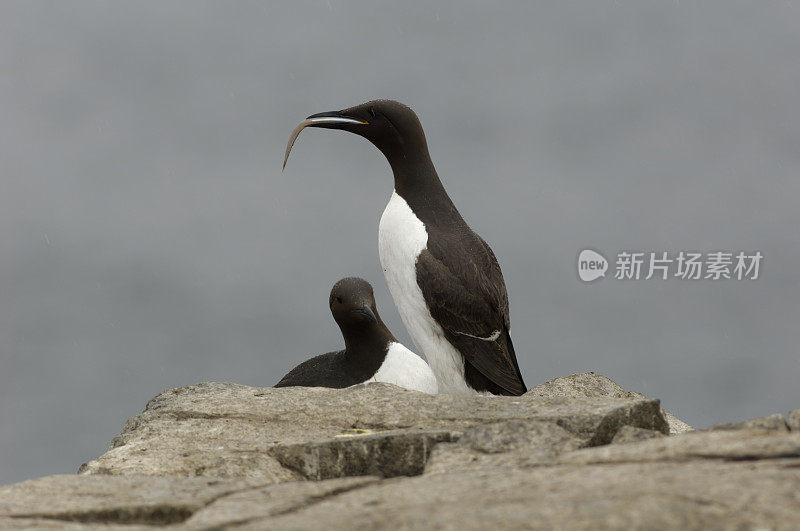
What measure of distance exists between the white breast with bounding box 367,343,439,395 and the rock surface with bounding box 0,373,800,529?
149 centimetres

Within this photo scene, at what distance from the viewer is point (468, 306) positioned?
6535mm

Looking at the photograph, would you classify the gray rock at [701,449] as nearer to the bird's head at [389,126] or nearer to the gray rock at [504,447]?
the gray rock at [504,447]

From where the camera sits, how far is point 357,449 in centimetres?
427

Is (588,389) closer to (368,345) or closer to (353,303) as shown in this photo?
(368,345)

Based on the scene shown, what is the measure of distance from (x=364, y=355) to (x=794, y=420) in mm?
4300

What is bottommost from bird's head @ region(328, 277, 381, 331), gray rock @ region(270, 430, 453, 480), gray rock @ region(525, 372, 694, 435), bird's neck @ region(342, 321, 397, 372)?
gray rock @ region(270, 430, 453, 480)

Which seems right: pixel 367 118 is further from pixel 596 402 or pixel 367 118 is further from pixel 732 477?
pixel 732 477

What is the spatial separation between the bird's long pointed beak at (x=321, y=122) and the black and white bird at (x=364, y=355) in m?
1.26

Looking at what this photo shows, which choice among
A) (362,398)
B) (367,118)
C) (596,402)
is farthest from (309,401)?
(367,118)

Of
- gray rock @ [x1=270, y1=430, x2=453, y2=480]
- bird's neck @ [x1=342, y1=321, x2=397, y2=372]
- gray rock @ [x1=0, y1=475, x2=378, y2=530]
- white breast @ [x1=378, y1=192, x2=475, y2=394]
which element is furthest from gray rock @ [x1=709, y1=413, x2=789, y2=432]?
bird's neck @ [x1=342, y1=321, x2=397, y2=372]

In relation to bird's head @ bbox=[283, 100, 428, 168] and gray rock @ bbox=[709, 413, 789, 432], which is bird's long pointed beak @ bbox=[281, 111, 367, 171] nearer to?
bird's head @ bbox=[283, 100, 428, 168]

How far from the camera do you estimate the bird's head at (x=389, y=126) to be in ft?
22.6

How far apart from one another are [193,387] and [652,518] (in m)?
5.78

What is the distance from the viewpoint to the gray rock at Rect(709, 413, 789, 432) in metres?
3.52
